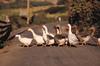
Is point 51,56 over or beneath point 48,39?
beneath

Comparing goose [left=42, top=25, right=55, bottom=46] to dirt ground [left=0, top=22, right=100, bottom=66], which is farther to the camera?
goose [left=42, top=25, right=55, bottom=46]

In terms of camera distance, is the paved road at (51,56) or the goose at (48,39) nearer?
the paved road at (51,56)

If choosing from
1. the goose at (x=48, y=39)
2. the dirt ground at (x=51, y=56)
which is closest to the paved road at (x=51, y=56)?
the dirt ground at (x=51, y=56)

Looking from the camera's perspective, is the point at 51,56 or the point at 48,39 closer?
the point at 51,56

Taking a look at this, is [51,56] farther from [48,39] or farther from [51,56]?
[48,39]

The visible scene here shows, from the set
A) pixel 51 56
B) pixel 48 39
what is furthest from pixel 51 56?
pixel 48 39

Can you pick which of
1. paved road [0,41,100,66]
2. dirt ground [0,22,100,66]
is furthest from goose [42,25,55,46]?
paved road [0,41,100,66]

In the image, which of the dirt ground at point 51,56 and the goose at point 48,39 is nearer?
the dirt ground at point 51,56

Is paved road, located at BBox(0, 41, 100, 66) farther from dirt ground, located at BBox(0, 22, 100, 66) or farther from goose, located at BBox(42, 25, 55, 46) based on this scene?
goose, located at BBox(42, 25, 55, 46)

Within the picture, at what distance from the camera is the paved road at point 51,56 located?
1902 centimetres

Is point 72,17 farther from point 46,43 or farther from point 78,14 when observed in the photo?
point 46,43

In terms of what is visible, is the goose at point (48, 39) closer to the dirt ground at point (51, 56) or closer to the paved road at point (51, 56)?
the dirt ground at point (51, 56)

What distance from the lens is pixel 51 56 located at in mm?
21391

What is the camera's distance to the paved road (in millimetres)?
19016
